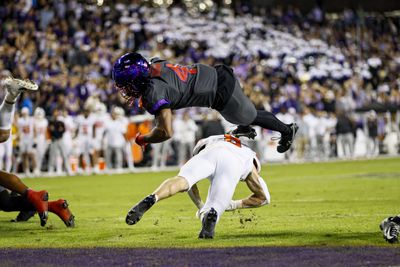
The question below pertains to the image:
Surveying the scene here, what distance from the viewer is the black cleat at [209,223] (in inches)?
293

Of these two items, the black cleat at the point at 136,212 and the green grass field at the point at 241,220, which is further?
the green grass field at the point at 241,220

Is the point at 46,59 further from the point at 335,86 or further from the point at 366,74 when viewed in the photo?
the point at 366,74

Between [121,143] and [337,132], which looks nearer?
[121,143]

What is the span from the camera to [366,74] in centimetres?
3403

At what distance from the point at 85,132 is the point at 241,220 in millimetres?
15398

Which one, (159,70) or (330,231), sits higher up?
(159,70)

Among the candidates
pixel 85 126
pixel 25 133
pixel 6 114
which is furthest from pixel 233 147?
pixel 85 126

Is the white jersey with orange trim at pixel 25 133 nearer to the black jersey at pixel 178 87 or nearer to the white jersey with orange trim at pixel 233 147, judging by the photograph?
the white jersey with orange trim at pixel 233 147

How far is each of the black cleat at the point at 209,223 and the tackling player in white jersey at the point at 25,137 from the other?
1577 cm

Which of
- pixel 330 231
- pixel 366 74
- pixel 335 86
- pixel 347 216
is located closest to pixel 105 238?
pixel 330 231

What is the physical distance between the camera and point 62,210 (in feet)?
30.3

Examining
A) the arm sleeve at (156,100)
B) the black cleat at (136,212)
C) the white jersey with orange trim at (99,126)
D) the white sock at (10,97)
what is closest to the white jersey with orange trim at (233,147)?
the arm sleeve at (156,100)

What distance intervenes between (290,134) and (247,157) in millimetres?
1268

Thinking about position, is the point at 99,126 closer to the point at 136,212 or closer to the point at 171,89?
the point at 171,89
